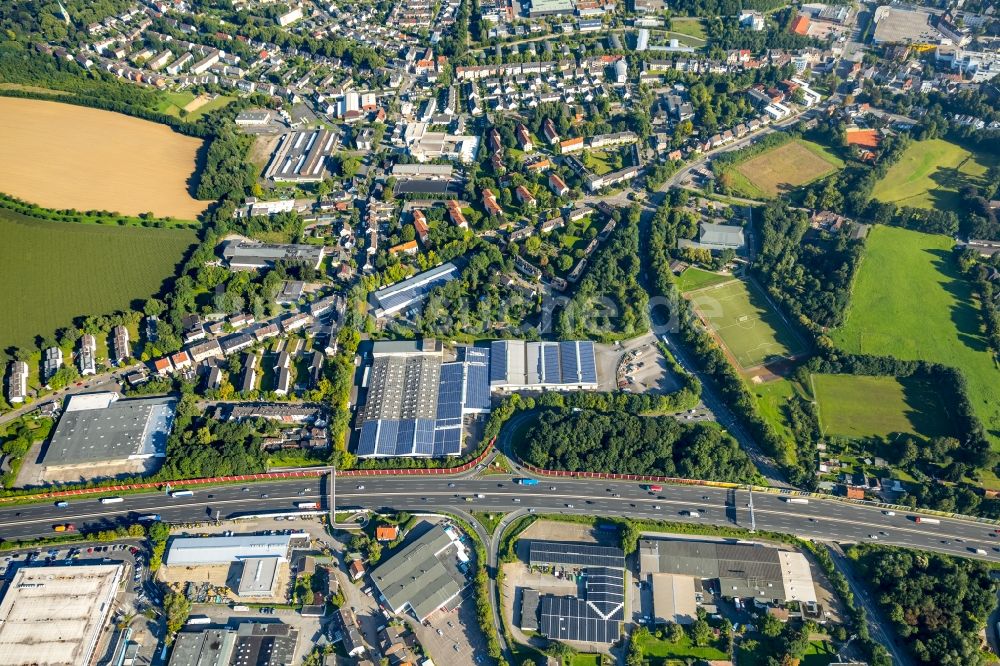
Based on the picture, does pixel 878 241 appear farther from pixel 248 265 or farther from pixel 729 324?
pixel 248 265

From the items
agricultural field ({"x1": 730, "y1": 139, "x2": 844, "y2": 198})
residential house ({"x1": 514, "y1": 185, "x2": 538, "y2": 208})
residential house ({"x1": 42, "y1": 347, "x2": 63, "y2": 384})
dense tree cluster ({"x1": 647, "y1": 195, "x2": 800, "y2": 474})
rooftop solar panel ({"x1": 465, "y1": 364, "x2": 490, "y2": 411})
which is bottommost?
residential house ({"x1": 42, "y1": 347, "x2": 63, "y2": 384})

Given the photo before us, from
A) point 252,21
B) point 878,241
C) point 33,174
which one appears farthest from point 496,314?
point 252,21

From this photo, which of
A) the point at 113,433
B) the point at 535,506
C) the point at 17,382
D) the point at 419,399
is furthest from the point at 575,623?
the point at 17,382

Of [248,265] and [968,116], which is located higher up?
[968,116]

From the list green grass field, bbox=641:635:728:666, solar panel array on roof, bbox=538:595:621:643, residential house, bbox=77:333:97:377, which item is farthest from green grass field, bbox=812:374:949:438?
residential house, bbox=77:333:97:377

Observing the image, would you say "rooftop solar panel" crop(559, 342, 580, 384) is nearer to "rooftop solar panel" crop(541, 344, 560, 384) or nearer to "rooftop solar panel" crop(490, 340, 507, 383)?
"rooftop solar panel" crop(541, 344, 560, 384)

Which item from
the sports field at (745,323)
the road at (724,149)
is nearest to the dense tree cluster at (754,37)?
the road at (724,149)

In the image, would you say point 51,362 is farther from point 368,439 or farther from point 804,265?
point 804,265
